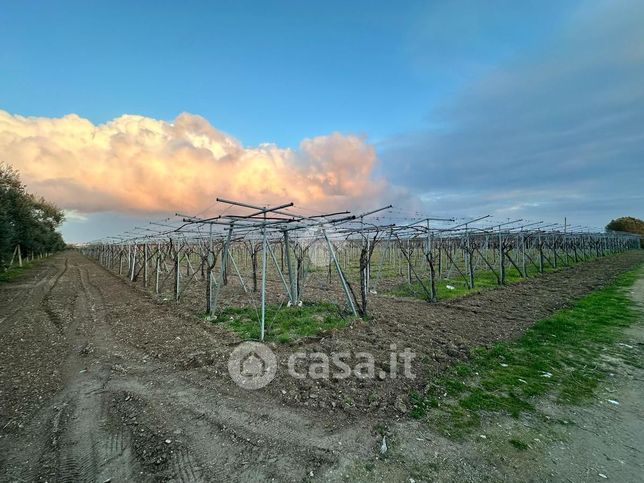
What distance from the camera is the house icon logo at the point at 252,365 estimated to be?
610cm

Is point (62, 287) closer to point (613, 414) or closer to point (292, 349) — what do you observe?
point (292, 349)

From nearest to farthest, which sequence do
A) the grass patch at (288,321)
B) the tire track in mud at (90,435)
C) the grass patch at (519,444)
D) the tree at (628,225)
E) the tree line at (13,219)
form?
the tire track in mud at (90,435), the grass patch at (519,444), the grass patch at (288,321), the tree line at (13,219), the tree at (628,225)

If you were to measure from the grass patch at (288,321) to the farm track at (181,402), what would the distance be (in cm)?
63

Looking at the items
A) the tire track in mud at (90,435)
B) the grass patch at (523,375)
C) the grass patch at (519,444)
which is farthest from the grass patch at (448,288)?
the tire track in mud at (90,435)

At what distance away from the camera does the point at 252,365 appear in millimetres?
6840

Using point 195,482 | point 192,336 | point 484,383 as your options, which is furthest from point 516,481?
point 192,336

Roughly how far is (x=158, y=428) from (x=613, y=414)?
709 centimetres

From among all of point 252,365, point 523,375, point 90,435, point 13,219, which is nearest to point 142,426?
point 90,435

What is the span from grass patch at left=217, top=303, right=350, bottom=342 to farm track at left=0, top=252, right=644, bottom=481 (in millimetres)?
625

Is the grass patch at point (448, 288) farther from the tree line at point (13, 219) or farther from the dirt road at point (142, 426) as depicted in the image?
the tree line at point (13, 219)

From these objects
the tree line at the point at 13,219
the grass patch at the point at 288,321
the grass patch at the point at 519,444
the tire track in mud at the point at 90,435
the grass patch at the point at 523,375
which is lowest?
the grass patch at the point at 519,444

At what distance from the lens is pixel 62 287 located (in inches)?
750

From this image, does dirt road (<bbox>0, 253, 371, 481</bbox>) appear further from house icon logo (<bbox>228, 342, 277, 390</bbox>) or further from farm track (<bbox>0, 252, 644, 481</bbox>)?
house icon logo (<bbox>228, 342, 277, 390</bbox>)

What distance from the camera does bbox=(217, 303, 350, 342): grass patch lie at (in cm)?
901
